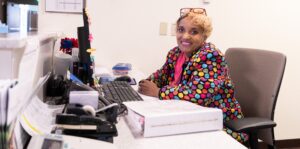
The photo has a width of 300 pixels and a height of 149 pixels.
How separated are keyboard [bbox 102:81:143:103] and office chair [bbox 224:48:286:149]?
46 cm

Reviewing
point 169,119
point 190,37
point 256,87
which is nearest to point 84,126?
point 169,119

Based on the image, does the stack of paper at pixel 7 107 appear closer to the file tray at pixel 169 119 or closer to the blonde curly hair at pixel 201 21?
the file tray at pixel 169 119

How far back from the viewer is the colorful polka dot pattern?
4.30 ft

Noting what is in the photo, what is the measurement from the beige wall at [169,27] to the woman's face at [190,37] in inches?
31.9

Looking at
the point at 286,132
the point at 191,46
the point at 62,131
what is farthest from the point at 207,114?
the point at 286,132

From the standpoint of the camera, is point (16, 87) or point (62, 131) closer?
point (16, 87)

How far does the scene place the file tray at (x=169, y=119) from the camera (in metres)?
0.89

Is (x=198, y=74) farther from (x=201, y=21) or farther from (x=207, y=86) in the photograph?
(x=201, y=21)

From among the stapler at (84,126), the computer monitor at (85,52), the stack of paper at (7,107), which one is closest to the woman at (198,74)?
the computer monitor at (85,52)

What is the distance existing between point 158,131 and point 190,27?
84 centimetres

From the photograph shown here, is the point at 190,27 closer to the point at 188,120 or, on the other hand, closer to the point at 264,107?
the point at 264,107

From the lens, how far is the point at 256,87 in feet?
5.37

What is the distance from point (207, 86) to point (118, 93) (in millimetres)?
404

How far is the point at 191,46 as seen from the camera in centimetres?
159
